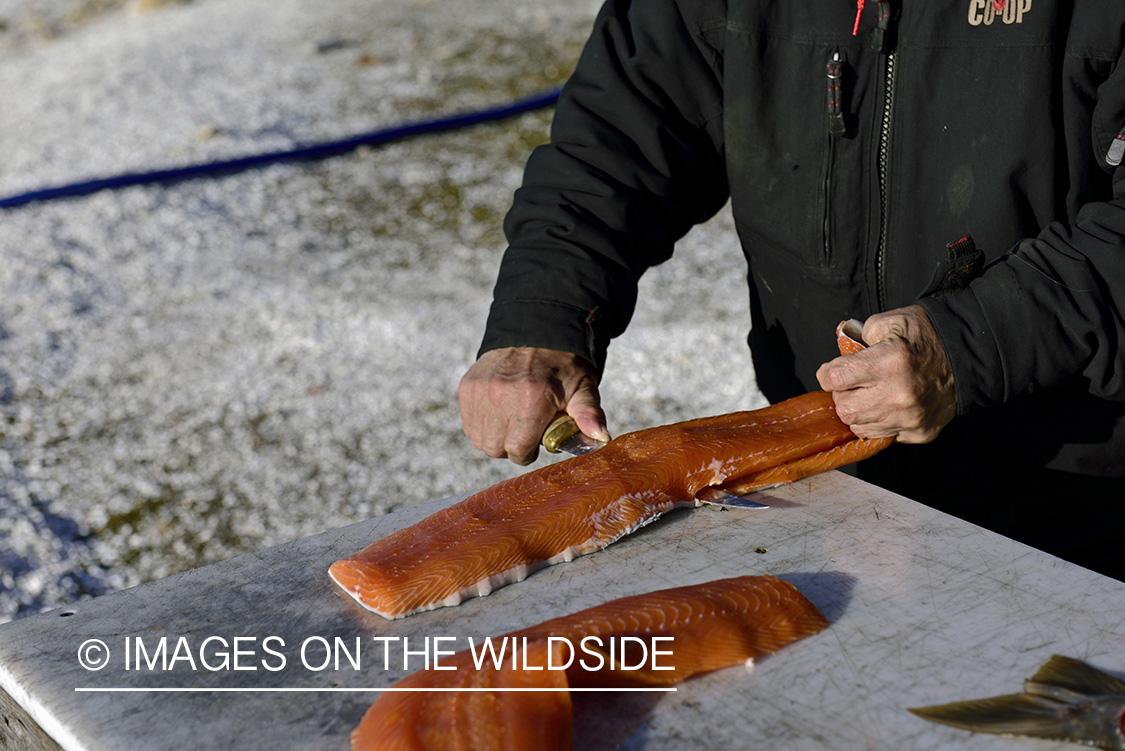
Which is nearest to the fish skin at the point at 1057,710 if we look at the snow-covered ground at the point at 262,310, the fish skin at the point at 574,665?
the fish skin at the point at 574,665

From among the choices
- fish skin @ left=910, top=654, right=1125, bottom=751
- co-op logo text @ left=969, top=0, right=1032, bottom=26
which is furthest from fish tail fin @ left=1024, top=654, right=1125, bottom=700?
co-op logo text @ left=969, top=0, right=1032, bottom=26

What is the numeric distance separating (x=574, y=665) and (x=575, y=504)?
499 mm

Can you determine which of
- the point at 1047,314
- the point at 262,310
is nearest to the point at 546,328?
the point at 1047,314

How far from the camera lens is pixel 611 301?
98.7 inches

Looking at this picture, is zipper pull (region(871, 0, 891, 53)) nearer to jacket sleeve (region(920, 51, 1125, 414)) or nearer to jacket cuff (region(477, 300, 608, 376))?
jacket sleeve (region(920, 51, 1125, 414))

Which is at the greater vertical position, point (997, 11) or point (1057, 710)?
point (997, 11)

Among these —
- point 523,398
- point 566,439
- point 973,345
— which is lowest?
point 566,439

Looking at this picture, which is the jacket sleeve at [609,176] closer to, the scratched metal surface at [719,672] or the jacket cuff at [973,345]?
the scratched metal surface at [719,672]

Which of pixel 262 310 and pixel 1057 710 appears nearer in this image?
pixel 1057 710

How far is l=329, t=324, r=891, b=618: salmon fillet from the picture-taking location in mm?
1952

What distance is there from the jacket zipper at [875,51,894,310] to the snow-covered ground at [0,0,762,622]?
2.27m

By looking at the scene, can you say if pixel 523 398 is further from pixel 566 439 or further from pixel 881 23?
pixel 881 23

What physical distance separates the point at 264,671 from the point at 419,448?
2857 mm

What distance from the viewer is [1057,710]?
1535 mm
